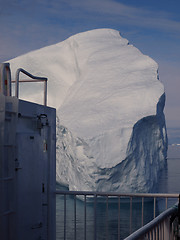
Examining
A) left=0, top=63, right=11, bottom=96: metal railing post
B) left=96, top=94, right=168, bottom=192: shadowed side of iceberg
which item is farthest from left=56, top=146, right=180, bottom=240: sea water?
left=0, top=63, right=11, bottom=96: metal railing post

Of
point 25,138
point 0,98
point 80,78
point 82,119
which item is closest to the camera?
point 0,98

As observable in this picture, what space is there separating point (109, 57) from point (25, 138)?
39.2 feet

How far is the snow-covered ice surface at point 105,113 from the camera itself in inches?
444

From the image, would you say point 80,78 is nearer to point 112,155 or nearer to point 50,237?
point 112,155

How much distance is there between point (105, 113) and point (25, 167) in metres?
9.55

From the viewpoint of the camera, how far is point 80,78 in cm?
1459

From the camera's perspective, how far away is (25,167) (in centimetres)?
272

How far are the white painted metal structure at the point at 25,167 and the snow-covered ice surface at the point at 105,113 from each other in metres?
7.83

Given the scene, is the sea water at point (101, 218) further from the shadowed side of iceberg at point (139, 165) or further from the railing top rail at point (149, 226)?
the railing top rail at point (149, 226)

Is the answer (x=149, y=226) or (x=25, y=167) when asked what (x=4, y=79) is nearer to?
(x=25, y=167)

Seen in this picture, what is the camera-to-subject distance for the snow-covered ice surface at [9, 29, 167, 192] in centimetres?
1127

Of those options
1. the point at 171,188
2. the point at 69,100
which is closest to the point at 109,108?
the point at 69,100

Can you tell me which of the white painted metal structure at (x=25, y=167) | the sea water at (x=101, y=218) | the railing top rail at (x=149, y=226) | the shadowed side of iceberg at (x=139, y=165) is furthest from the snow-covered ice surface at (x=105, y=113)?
the railing top rail at (x=149, y=226)

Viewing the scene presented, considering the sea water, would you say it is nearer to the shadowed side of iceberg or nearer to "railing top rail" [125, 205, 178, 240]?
the shadowed side of iceberg
